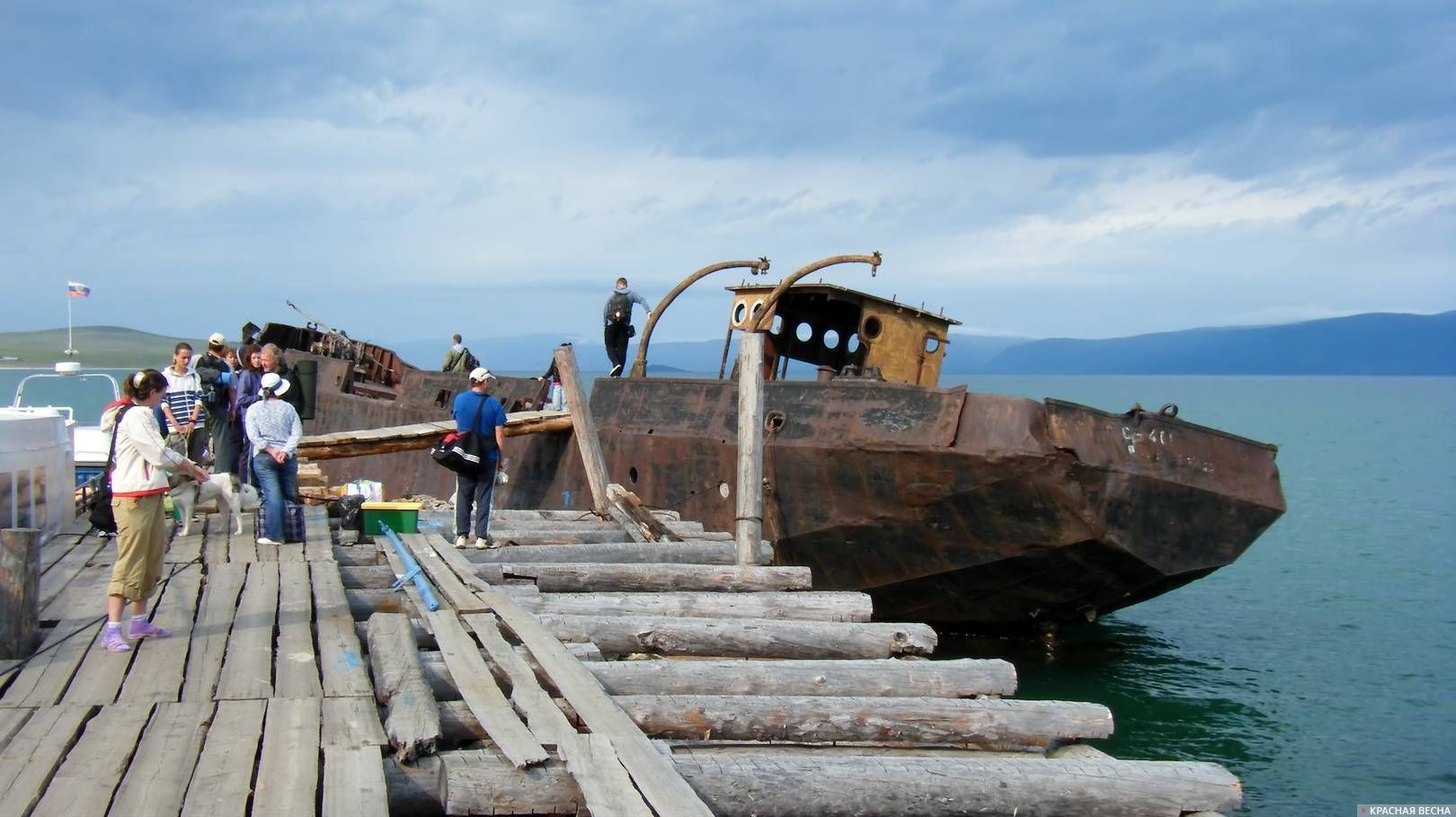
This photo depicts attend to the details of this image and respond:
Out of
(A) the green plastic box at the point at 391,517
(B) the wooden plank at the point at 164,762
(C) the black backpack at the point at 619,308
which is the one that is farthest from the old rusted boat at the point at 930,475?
(B) the wooden plank at the point at 164,762

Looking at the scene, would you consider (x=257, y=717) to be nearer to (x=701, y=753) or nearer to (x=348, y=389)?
(x=701, y=753)

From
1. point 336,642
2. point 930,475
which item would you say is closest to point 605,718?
point 336,642

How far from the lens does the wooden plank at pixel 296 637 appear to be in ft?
18.1

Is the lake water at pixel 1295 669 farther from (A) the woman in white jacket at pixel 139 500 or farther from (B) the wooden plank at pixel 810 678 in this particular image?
(A) the woman in white jacket at pixel 139 500

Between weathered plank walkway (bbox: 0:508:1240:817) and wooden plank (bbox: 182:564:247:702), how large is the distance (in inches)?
0.8

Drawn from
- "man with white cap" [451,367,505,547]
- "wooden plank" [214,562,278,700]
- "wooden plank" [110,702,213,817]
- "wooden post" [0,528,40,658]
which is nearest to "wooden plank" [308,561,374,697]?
"wooden plank" [214,562,278,700]

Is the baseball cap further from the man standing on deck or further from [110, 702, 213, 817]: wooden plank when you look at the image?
the man standing on deck

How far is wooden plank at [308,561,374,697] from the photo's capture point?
549cm

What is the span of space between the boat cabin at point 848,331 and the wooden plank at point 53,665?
365 inches

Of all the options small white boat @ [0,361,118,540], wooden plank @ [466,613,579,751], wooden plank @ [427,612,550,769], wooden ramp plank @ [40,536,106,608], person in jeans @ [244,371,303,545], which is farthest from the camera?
person in jeans @ [244,371,303,545]

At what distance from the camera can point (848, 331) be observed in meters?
16.7

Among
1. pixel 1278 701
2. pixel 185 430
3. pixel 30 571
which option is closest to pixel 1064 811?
pixel 30 571

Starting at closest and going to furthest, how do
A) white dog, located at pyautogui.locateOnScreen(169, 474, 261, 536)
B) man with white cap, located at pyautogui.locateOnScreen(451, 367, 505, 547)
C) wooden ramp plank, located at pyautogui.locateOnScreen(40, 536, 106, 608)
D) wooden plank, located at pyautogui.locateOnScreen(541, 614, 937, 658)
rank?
wooden plank, located at pyautogui.locateOnScreen(541, 614, 937, 658)
wooden ramp plank, located at pyautogui.locateOnScreen(40, 536, 106, 608)
white dog, located at pyautogui.locateOnScreen(169, 474, 261, 536)
man with white cap, located at pyautogui.locateOnScreen(451, 367, 505, 547)

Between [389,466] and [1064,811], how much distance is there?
61.0 feet
